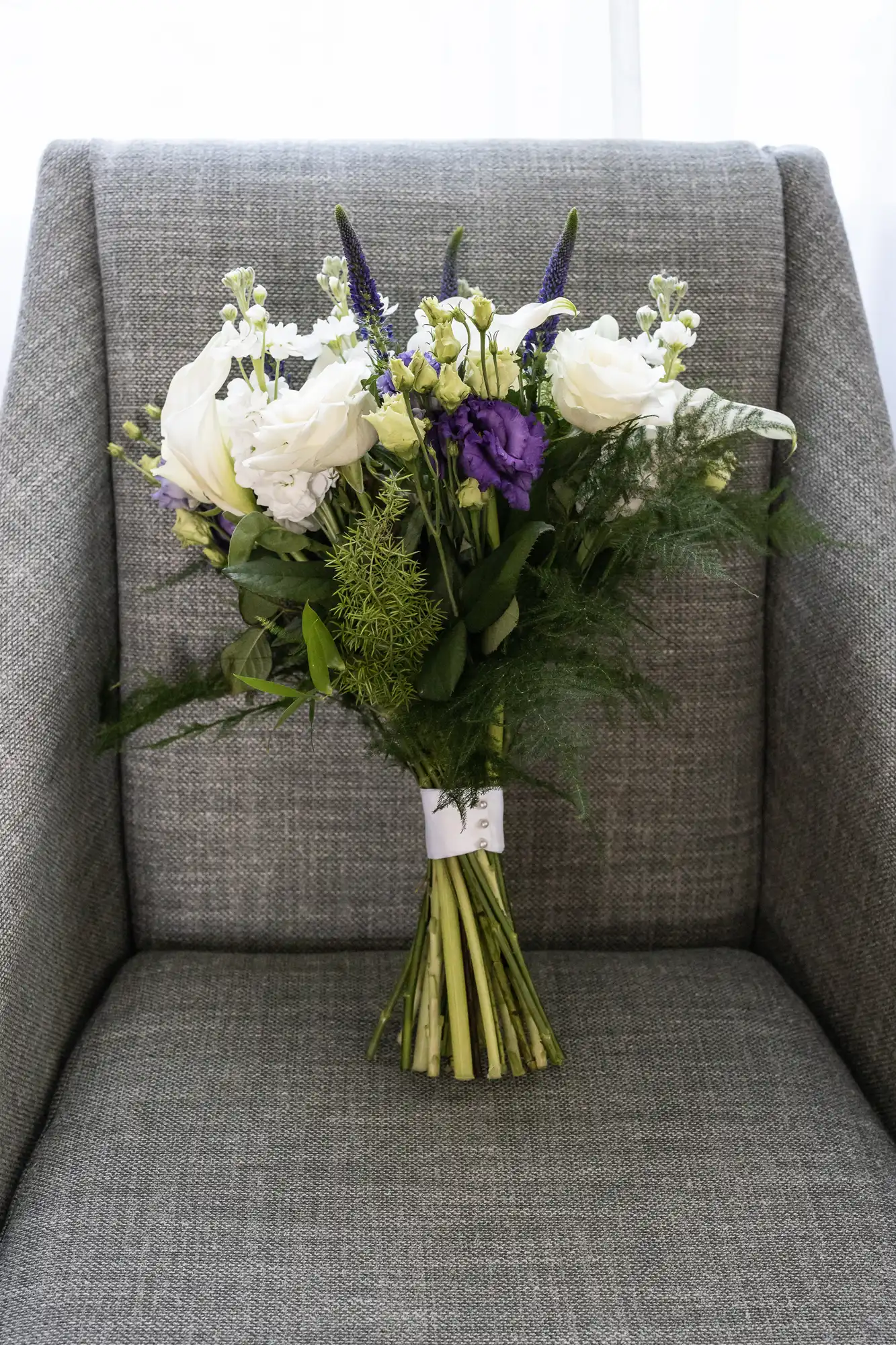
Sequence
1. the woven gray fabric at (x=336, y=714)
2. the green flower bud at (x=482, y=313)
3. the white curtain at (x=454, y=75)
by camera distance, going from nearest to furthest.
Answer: the green flower bud at (x=482, y=313) → the woven gray fabric at (x=336, y=714) → the white curtain at (x=454, y=75)

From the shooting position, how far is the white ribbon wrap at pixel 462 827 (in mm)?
788

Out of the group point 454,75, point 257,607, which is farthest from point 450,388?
point 454,75

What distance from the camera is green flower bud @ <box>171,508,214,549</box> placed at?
721mm

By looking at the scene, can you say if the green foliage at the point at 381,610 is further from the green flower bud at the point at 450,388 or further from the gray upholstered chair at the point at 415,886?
the gray upholstered chair at the point at 415,886

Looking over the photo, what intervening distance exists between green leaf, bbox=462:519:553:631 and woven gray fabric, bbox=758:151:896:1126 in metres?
0.38

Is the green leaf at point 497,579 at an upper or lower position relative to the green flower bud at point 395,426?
lower

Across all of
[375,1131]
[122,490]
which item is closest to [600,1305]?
[375,1131]

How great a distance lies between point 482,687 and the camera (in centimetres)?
69

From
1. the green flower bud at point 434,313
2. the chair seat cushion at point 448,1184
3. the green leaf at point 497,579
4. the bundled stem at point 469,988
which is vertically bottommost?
the chair seat cushion at point 448,1184

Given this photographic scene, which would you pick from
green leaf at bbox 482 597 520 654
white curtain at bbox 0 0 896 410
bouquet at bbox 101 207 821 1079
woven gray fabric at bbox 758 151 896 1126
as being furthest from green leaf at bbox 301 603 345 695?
white curtain at bbox 0 0 896 410

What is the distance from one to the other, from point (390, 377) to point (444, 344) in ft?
0.21

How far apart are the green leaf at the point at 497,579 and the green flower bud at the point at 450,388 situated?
3.7 inches

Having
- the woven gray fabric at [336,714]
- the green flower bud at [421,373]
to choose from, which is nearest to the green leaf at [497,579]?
the green flower bud at [421,373]

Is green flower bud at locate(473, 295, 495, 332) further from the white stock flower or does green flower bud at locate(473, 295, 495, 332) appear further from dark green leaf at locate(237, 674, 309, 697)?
dark green leaf at locate(237, 674, 309, 697)
